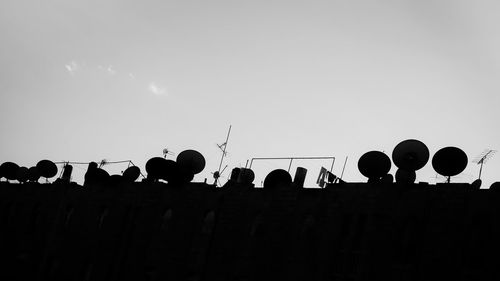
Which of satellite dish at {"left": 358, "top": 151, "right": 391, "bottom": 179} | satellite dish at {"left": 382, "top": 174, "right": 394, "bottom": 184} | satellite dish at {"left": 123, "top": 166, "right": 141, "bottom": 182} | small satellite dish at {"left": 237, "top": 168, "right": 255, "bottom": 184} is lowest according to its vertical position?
satellite dish at {"left": 123, "top": 166, "right": 141, "bottom": 182}

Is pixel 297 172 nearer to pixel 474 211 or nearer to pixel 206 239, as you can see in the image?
pixel 206 239

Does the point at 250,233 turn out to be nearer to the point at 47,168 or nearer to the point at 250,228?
the point at 250,228

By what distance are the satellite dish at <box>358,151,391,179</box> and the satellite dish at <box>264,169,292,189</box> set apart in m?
4.52

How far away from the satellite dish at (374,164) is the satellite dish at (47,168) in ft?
91.4

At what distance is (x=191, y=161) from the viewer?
2961 cm

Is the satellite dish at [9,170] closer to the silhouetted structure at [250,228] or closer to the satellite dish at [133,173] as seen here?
the silhouetted structure at [250,228]

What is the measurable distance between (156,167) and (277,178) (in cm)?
821

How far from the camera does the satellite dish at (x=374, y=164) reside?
2228 cm

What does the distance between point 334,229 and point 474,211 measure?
19.1 feet

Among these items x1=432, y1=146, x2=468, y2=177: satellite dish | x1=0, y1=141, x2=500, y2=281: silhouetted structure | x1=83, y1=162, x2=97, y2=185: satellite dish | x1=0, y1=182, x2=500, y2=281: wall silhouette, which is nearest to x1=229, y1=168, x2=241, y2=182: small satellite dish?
x1=0, y1=141, x2=500, y2=281: silhouetted structure

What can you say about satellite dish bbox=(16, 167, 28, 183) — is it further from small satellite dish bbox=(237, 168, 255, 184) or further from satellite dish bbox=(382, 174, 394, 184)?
satellite dish bbox=(382, 174, 394, 184)

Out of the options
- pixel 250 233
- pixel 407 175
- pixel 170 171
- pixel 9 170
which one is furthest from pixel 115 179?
pixel 407 175

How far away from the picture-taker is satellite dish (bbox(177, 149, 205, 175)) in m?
29.4

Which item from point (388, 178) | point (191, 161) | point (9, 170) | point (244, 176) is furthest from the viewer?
point (9, 170)
